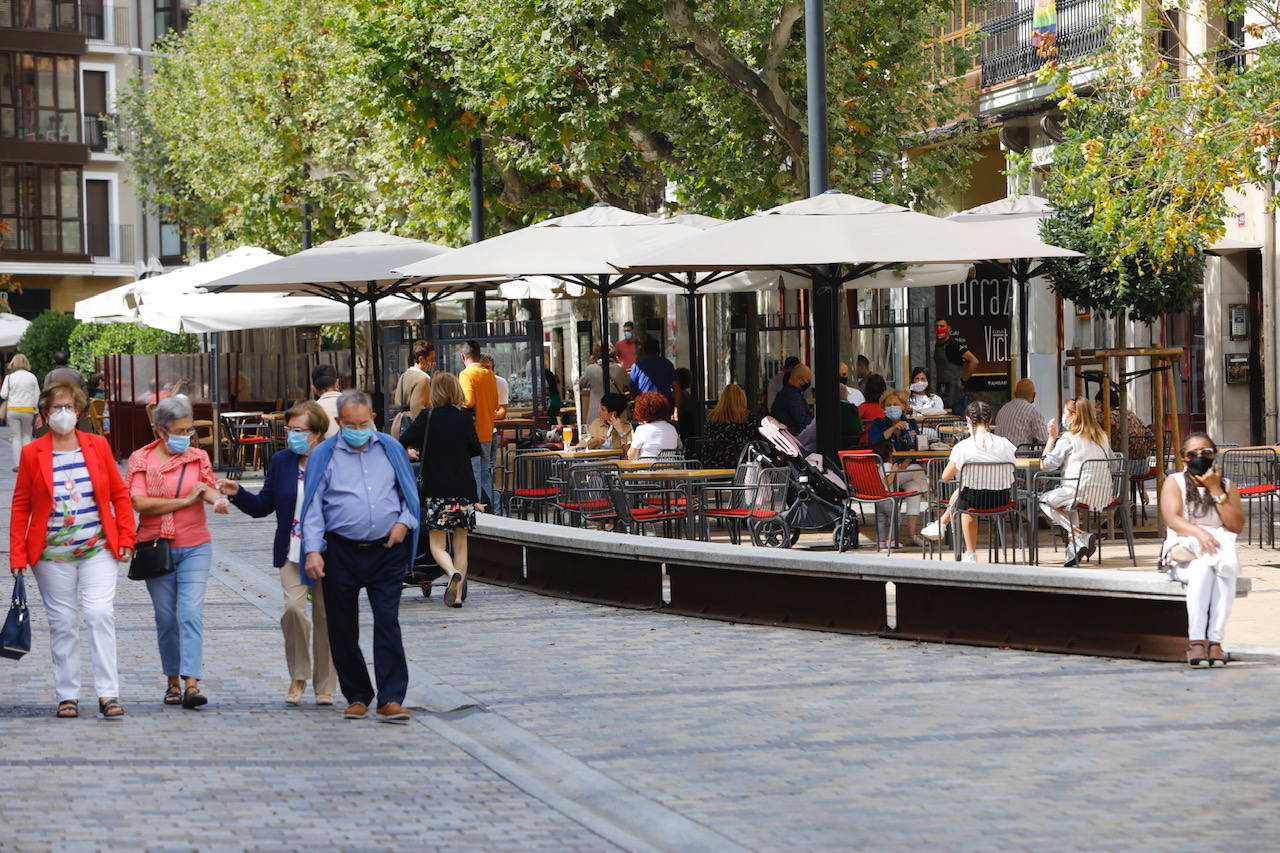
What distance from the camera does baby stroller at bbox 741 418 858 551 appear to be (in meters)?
16.2

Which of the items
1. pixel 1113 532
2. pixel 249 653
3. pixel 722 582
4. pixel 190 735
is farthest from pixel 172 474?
pixel 1113 532

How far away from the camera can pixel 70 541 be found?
404 inches

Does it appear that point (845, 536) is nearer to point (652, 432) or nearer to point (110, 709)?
point (652, 432)

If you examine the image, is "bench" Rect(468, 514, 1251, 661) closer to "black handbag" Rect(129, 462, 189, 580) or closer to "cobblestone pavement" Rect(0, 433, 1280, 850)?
"cobblestone pavement" Rect(0, 433, 1280, 850)

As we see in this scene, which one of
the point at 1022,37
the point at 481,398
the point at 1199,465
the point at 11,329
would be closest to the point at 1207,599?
the point at 1199,465

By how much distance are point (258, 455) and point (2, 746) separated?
2098 centimetres

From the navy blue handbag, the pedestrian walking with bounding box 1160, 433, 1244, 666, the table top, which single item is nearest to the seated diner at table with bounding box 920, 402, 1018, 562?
the table top

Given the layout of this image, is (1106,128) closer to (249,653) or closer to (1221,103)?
(1221,103)

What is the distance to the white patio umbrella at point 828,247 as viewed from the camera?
15578 millimetres

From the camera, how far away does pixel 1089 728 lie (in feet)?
31.0

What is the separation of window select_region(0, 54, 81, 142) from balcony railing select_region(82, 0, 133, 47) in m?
2.09

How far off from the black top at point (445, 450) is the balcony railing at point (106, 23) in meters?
60.8

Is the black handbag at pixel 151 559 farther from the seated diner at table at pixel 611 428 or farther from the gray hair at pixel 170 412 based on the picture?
the seated diner at table at pixel 611 428

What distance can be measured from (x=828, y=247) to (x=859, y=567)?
3.77m
